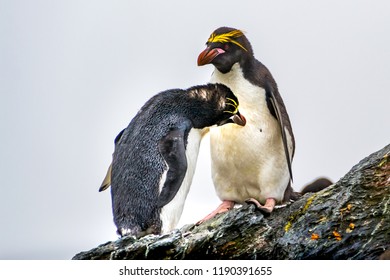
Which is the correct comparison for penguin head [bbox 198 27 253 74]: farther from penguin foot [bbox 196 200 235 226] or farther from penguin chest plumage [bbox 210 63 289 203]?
penguin foot [bbox 196 200 235 226]

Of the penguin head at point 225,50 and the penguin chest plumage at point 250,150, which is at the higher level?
the penguin head at point 225,50

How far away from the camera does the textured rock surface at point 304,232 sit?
408cm

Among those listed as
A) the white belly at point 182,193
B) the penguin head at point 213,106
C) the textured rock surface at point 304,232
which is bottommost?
the textured rock surface at point 304,232

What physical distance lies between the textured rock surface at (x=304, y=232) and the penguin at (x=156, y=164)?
0.51 feet

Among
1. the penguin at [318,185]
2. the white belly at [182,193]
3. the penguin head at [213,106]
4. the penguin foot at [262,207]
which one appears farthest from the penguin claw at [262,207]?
the penguin at [318,185]

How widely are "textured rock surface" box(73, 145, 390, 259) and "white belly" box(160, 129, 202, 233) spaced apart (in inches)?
3.6

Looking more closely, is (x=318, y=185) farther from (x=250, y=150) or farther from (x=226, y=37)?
(x=226, y=37)

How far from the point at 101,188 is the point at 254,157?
30.7 inches

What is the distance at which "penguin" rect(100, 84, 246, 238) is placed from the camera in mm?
4309

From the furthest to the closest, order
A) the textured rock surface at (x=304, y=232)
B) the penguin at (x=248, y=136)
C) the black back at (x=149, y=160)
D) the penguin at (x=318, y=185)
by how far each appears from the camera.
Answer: the penguin at (x=318, y=185) → the penguin at (x=248, y=136) → the black back at (x=149, y=160) → the textured rock surface at (x=304, y=232)

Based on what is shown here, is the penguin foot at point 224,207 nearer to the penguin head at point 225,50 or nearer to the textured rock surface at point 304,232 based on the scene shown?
the textured rock surface at point 304,232

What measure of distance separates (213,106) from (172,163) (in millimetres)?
493

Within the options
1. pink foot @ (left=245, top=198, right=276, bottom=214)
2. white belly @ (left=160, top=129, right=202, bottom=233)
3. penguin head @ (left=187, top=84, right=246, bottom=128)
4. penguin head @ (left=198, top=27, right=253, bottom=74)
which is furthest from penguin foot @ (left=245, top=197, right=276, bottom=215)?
penguin head @ (left=198, top=27, right=253, bottom=74)

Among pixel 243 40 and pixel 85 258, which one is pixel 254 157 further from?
pixel 85 258
